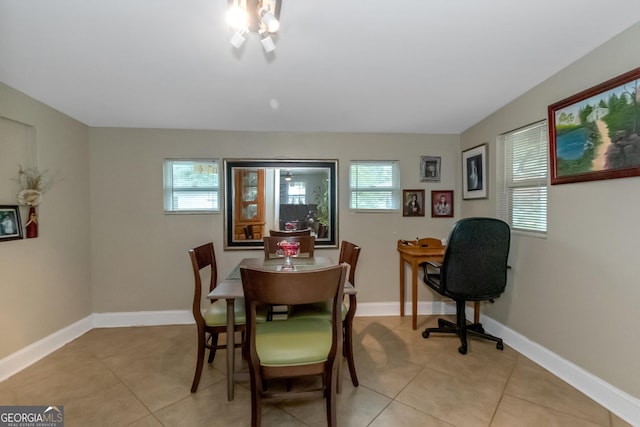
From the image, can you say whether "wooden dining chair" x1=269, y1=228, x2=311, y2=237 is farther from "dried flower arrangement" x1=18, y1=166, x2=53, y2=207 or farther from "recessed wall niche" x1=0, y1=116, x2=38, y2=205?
"recessed wall niche" x1=0, y1=116, x2=38, y2=205

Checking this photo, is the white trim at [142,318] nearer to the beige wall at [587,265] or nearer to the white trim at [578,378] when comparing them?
the white trim at [578,378]

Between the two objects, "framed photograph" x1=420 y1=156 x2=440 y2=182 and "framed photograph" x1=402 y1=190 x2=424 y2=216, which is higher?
"framed photograph" x1=420 y1=156 x2=440 y2=182

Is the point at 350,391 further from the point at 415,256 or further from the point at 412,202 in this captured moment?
the point at 412,202

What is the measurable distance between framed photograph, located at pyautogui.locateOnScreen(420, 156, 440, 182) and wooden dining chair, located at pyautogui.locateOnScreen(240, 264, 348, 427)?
7.82 ft

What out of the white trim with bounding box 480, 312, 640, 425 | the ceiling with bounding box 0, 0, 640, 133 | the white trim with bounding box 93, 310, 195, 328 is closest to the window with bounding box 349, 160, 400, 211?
the ceiling with bounding box 0, 0, 640, 133

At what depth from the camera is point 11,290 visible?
6.89 feet

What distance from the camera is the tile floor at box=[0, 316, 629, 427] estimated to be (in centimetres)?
165

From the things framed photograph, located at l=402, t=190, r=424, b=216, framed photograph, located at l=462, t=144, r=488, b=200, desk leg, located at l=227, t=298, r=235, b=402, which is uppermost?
framed photograph, located at l=462, t=144, r=488, b=200

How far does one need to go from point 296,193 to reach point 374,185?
3.11 ft

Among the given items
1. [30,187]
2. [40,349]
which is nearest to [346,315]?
[40,349]

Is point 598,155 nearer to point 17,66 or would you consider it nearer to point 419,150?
point 419,150

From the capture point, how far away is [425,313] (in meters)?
3.31

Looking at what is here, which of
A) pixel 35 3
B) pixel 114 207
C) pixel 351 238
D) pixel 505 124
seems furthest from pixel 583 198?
pixel 114 207

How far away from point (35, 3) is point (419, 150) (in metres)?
3.28
